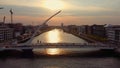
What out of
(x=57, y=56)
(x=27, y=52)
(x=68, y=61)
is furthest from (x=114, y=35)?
(x=68, y=61)

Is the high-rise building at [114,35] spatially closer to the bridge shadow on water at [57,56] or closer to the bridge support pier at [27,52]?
the bridge shadow on water at [57,56]

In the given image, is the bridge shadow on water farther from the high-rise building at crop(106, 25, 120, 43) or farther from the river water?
the high-rise building at crop(106, 25, 120, 43)

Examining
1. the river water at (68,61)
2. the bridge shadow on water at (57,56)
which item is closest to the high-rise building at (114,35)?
the bridge shadow on water at (57,56)

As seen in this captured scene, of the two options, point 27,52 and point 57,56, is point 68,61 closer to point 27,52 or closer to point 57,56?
point 57,56

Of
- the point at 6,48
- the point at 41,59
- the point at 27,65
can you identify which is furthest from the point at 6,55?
the point at 27,65

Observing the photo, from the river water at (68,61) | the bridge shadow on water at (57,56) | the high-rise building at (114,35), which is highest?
the high-rise building at (114,35)

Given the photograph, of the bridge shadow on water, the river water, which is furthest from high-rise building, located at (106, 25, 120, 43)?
the river water

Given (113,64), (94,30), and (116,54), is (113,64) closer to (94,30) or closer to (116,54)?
(116,54)

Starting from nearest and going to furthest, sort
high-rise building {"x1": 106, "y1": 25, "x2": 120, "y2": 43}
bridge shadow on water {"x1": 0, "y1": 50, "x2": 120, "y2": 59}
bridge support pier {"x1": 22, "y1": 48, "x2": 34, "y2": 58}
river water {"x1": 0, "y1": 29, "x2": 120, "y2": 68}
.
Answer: river water {"x1": 0, "y1": 29, "x2": 120, "y2": 68}
bridge shadow on water {"x1": 0, "y1": 50, "x2": 120, "y2": 59}
bridge support pier {"x1": 22, "y1": 48, "x2": 34, "y2": 58}
high-rise building {"x1": 106, "y1": 25, "x2": 120, "y2": 43}

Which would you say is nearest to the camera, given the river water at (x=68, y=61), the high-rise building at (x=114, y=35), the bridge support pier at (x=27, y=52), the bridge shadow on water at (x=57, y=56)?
the river water at (x=68, y=61)

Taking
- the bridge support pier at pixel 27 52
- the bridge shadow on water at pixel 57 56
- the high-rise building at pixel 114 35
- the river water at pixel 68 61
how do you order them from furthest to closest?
the high-rise building at pixel 114 35
the bridge support pier at pixel 27 52
the bridge shadow on water at pixel 57 56
the river water at pixel 68 61

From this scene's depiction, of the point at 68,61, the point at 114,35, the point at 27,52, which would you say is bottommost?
the point at 68,61

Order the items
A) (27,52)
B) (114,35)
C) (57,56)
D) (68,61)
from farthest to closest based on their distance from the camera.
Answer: (114,35) → (27,52) → (57,56) → (68,61)

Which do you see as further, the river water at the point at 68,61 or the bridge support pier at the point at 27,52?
the bridge support pier at the point at 27,52
